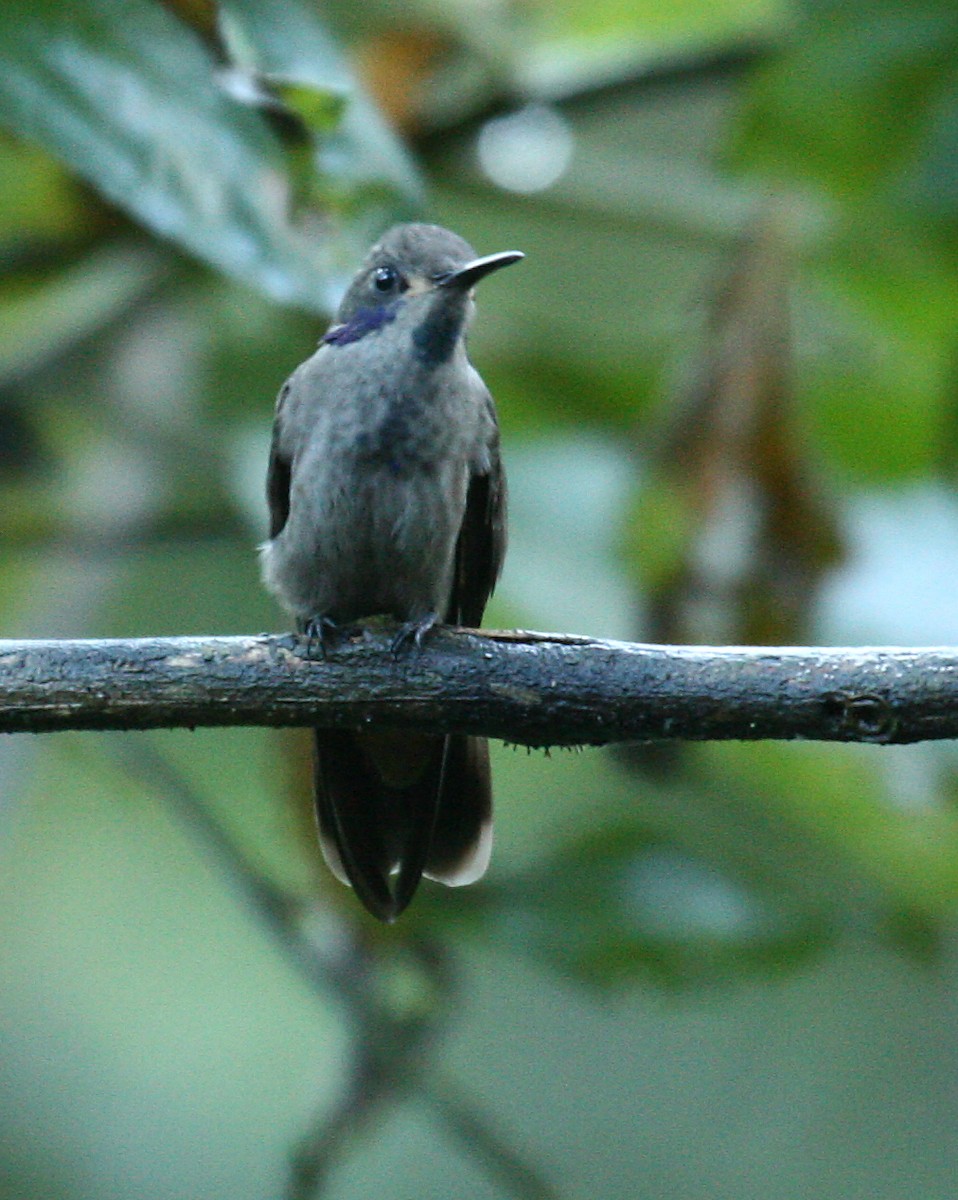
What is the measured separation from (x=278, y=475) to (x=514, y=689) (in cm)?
146

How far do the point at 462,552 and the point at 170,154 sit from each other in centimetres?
97

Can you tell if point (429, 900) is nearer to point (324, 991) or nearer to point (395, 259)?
point (324, 991)

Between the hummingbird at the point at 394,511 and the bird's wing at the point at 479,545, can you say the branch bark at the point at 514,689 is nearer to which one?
the hummingbird at the point at 394,511

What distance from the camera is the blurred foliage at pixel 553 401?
3484 millimetres

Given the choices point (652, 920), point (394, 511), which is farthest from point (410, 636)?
point (652, 920)

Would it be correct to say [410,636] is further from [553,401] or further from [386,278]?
[553,401]

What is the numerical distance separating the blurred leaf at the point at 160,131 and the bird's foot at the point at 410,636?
2.68 ft

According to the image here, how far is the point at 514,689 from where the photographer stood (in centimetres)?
249

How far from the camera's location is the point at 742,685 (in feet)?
Result: 7.86

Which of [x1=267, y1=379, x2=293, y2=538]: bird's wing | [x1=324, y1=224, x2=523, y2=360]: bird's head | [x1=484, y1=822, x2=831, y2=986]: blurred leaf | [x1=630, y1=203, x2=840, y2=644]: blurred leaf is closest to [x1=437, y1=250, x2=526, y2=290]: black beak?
[x1=324, y1=224, x2=523, y2=360]: bird's head

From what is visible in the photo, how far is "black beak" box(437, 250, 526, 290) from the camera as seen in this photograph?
3246mm

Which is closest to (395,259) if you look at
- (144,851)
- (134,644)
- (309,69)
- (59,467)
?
(309,69)

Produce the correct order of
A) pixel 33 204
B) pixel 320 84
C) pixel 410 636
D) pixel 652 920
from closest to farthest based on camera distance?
pixel 410 636, pixel 320 84, pixel 652 920, pixel 33 204

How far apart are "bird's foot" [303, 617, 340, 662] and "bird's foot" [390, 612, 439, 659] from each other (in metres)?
0.10
